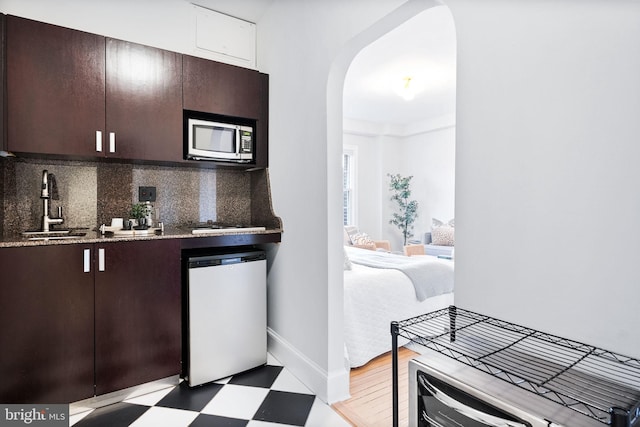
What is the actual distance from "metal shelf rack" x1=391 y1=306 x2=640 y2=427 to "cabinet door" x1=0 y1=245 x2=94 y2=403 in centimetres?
178

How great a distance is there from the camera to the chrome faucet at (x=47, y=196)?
212cm

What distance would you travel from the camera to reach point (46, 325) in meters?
1.81

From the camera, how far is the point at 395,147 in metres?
6.89

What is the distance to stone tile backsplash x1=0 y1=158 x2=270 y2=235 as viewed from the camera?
2.18m

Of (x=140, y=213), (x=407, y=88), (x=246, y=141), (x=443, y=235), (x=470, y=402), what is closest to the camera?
(x=470, y=402)

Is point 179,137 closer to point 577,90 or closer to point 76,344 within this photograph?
point 76,344

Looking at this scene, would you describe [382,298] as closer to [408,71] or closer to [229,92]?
[229,92]

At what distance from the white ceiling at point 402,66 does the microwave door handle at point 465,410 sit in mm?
1937

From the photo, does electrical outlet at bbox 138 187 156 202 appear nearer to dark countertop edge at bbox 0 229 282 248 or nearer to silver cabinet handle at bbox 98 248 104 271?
dark countertop edge at bbox 0 229 282 248

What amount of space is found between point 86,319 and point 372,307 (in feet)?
6.04

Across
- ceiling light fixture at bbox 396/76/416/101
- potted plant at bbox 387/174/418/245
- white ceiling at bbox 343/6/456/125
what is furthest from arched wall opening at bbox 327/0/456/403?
potted plant at bbox 387/174/418/245

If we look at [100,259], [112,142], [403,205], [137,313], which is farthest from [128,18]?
[403,205]

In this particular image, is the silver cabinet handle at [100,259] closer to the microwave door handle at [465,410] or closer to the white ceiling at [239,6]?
the microwave door handle at [465,410]

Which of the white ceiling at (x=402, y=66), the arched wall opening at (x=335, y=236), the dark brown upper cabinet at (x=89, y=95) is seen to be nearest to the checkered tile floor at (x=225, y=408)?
the arched wall opening at (x=335, y=236)
